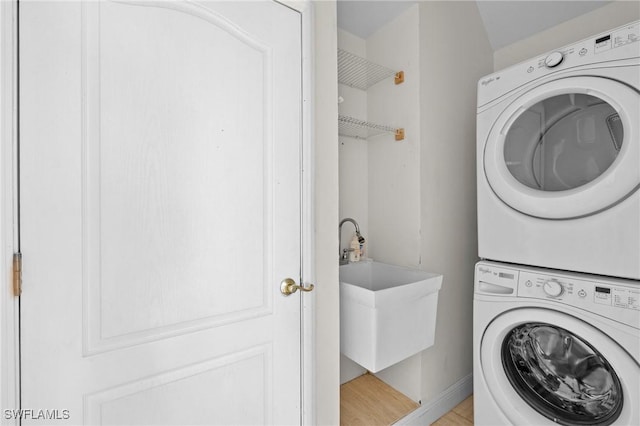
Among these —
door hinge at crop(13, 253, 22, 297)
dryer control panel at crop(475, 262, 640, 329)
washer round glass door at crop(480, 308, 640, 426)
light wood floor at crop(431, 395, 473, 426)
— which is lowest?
light wood floor at crop(431, 395, 473, 426)

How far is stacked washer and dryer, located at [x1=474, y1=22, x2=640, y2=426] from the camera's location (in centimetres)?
Answer: 115

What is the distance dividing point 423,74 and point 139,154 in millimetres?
1511

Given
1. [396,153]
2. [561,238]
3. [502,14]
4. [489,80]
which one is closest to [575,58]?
[489,80]

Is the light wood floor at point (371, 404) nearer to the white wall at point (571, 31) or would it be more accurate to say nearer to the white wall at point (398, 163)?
the white wall at point (398, 163)

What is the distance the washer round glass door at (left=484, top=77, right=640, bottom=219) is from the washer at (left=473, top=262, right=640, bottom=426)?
1.02ft

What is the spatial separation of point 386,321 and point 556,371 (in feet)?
2.63

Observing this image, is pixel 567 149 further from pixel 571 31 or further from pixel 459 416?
pixel 459 416

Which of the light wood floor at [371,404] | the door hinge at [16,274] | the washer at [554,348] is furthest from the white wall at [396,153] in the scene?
the door hinge at [16,274]

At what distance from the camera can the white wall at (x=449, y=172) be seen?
177cm

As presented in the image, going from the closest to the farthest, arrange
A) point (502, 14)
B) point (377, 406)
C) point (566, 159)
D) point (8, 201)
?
1. point (8, 201)
2. point (566, 159)
3. point (377, 406)
4. point (502, 14)

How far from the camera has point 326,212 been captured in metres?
1.29

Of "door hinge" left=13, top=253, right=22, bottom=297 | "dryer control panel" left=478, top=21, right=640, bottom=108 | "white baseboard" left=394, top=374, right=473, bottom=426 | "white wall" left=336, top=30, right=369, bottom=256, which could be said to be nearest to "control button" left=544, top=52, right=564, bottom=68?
"dryer control panel" left=478, top=21, right=640, bottom=108

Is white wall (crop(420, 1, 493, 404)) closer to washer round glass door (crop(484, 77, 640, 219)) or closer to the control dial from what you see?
washer round glass door (crop(484, 77, 640, 219))

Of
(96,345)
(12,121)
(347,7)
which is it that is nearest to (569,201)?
(347,7)
